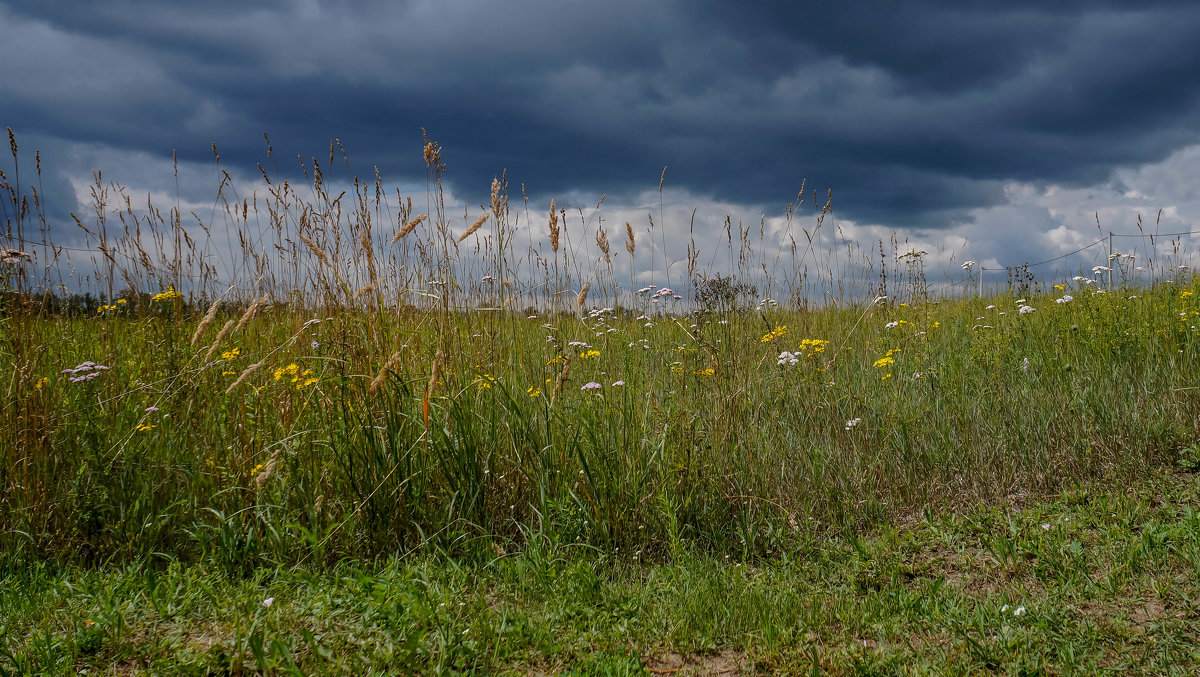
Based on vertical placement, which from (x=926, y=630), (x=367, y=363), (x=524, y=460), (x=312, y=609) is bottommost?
(x=926, y=630)

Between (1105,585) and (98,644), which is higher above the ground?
(98,644)

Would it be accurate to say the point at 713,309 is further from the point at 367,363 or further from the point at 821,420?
the point at 367,363

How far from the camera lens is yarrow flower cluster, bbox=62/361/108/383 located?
351cm

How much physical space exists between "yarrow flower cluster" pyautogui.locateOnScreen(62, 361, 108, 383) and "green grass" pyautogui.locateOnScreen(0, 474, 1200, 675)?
112 centimetres

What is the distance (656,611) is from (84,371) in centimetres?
376

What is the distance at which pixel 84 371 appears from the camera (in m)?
3.88

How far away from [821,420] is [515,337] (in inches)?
82.7

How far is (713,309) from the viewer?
12.5 feet

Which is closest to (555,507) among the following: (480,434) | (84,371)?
(480,434)

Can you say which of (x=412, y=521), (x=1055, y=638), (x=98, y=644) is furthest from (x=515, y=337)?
(x=1055, y=638)

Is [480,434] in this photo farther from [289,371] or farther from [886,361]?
[886,361]

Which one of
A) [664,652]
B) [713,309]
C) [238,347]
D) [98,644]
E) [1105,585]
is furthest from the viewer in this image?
[238,347]

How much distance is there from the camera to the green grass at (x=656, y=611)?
6.86 ft

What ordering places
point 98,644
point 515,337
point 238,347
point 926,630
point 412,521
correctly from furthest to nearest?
point 238,347, point 515,337, point 412,521, point 926,630, point 98,644
